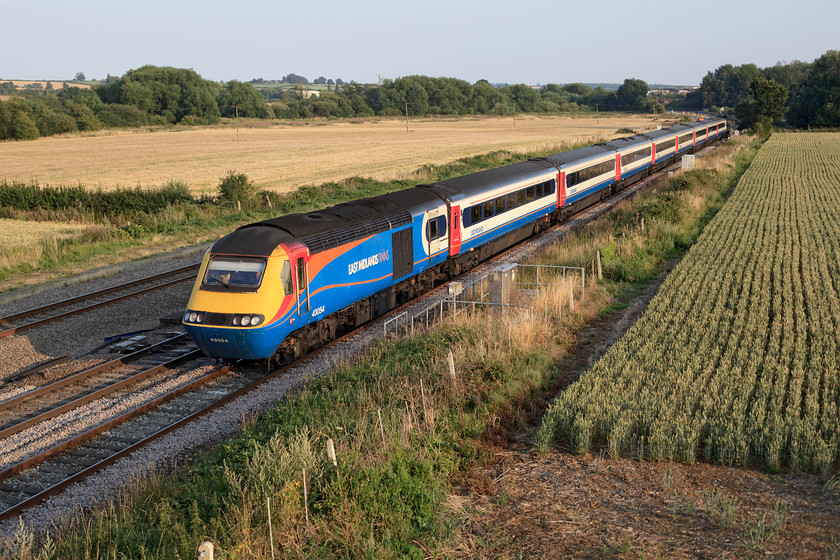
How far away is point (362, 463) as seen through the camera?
8758 millimetres

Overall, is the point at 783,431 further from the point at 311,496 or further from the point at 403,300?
the point at 403,300

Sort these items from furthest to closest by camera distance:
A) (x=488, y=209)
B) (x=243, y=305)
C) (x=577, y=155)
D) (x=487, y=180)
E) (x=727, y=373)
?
1. (x=577, y=155)
2. (x=487, y=180)
3. (x=488, y=209)
4. (x=243, y=305)
5. (x=727, y=373)

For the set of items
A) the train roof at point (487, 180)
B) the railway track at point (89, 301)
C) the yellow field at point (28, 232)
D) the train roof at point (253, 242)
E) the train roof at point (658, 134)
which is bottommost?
the railway track at point (89, 301)

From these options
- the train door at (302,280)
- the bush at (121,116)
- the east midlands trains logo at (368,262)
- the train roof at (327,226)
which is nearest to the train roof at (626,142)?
the train roof at (327,226)

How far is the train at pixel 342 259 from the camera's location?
14000mm

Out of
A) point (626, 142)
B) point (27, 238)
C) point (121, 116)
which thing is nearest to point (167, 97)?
point (121, 116)

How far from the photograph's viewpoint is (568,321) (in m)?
17.4

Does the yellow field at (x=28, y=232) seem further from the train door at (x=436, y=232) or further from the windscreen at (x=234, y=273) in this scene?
the windscreen at (x=234, y=273)

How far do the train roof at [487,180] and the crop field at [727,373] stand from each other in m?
6.72

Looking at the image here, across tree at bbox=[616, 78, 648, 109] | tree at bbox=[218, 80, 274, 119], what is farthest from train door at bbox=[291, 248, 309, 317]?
tree at bbox=[616, 78, 648, 109]

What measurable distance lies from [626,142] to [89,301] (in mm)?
33128

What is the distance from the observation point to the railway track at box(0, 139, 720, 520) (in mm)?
10781

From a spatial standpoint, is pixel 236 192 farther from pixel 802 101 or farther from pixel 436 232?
pixel 802 101

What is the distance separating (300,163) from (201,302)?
52.2 meters
